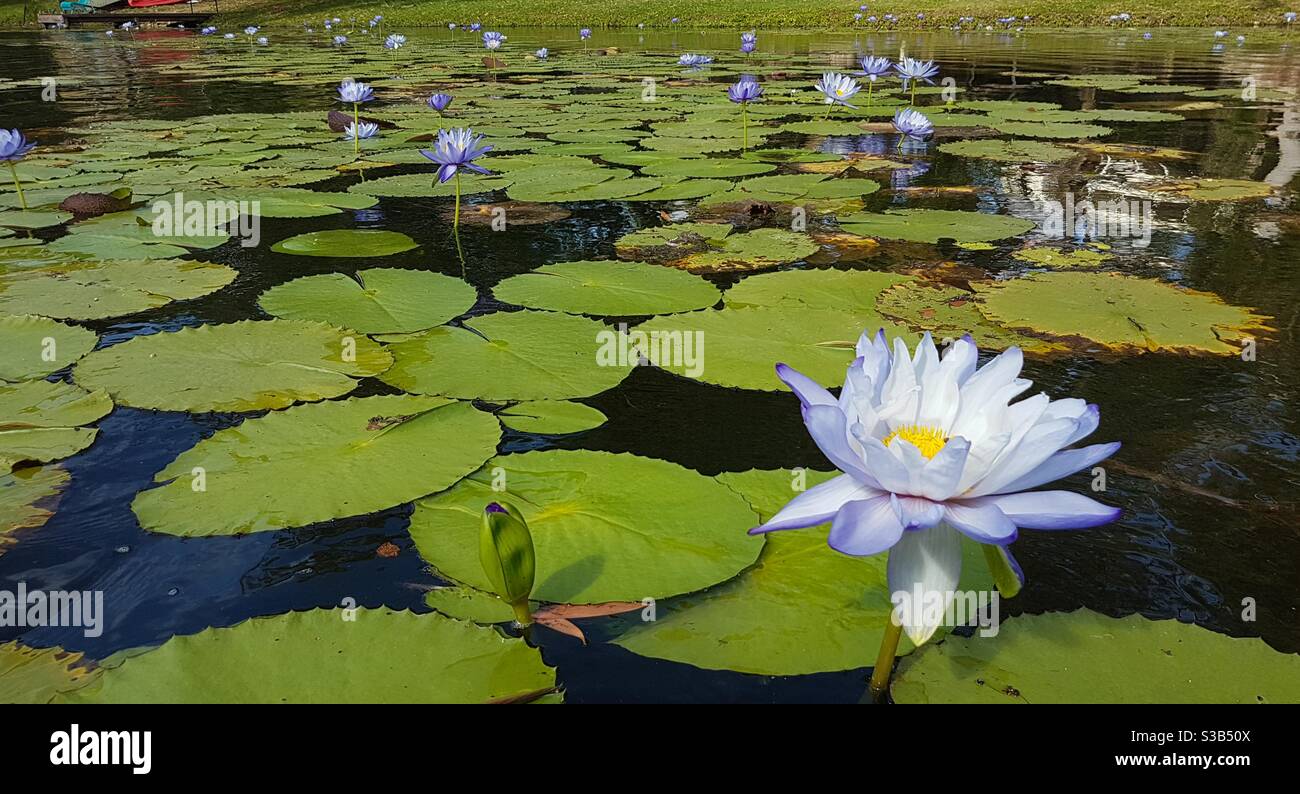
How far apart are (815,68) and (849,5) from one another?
17.5m

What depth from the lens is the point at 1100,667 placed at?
1198 millimetres

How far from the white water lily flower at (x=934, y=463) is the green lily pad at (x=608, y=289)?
5.23 feet

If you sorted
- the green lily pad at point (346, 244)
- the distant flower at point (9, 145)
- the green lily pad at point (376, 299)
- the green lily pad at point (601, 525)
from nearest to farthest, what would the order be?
the green lily pad at point (601, 525)
the green lily pad at point (376, 299)
the green lily pad at point (346, 244)
the distant flower at point (9, 145)

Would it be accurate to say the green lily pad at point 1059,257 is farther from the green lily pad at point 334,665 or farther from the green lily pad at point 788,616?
the green lily pad at point 334,665

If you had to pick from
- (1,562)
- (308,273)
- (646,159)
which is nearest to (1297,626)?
(1,562)

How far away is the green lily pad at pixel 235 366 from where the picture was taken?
213 centimetres

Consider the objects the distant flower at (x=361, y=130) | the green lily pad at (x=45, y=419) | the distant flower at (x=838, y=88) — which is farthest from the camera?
the distant flower at (x=838, y=88)

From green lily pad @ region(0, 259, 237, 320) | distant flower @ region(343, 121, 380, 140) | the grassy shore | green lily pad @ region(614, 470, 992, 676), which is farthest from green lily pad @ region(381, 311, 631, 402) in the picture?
the grassy shore

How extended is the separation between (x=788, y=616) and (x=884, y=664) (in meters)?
0.22

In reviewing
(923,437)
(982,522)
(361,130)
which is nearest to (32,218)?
(361,130)

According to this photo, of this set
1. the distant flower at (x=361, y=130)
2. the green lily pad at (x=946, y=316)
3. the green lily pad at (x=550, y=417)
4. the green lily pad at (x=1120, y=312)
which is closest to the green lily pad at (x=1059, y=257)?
the green lily pad at (x=1120, y=312)

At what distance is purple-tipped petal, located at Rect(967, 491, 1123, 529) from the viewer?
970 millimetres
